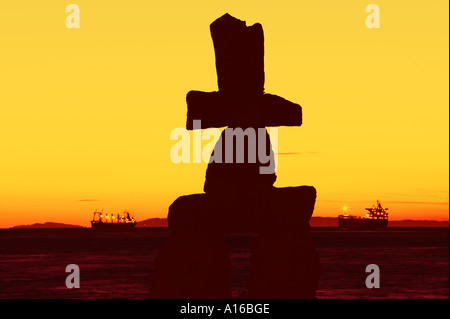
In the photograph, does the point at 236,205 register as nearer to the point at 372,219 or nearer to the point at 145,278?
the point at 145,278

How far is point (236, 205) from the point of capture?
18219 millimetres

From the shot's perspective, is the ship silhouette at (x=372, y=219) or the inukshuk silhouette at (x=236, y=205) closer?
the inukshuk silhouette at (x=236, y=205)

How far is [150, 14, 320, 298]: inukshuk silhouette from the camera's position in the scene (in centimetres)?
1811

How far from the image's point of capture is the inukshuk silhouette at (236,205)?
18109 mm

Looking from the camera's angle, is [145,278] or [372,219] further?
[372,219]

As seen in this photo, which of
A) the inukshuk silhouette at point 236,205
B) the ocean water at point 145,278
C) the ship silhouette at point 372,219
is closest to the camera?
the inukshuk silhouette at point 236,205

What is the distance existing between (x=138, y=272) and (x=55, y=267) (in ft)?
34.4

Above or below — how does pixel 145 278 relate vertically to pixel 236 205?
below

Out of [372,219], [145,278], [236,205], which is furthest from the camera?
[372,219]

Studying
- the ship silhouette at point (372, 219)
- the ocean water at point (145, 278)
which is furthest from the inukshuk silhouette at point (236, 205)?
the ship silhouette at point (372, 219)

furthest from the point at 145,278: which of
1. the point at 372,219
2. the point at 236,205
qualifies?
the point at 372,219

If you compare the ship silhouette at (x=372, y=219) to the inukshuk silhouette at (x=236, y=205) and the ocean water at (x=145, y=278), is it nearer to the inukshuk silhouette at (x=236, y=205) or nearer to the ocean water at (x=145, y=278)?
the ocean water at (x=145, y=278)

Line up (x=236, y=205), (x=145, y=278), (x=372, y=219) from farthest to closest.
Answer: (x=372, y=219), (x=145, y=278), (x=236, y=205)
